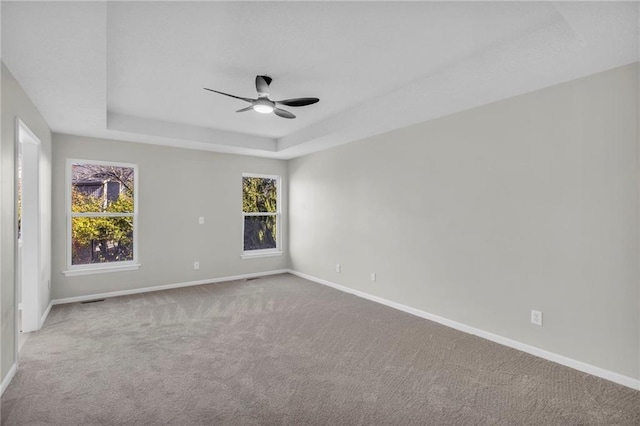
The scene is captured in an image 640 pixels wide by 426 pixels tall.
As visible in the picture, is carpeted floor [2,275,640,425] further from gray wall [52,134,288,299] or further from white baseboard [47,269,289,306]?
gray wall [52,134,288,299]

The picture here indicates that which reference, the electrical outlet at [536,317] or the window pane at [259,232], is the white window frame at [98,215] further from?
the electrical outlet at [536,317]

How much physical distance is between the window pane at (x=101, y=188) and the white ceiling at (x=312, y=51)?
95 cm

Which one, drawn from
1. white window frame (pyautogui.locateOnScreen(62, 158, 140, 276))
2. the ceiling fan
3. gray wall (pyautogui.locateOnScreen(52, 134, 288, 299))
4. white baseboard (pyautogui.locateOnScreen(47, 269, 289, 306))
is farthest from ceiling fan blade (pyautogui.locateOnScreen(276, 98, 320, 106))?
white baseboard (pyautogui.locateOnScreen(47, 269, 289, 306))

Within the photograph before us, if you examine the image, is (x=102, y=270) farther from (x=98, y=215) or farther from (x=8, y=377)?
(x=8, y=377)

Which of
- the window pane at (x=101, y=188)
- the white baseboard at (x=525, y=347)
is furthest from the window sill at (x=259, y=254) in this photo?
the white baseboard at (x=525, y=347)

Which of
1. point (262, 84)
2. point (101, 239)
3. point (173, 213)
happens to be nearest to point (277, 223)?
point (173, 213)

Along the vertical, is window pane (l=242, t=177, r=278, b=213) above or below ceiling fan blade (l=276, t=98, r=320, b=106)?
below

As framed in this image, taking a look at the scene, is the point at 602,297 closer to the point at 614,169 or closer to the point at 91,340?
the point at 614,169

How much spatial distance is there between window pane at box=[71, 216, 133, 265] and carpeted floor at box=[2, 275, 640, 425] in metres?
1.06

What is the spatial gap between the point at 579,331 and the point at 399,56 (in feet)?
8.92

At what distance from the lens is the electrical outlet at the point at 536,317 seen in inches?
116

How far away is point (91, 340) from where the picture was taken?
3.26 metres

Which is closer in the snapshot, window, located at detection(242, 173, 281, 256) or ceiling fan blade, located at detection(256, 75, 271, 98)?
ceiling fan blade, located at detection(256, 75, 271, 98)

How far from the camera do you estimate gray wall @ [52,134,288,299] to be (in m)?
4.56
